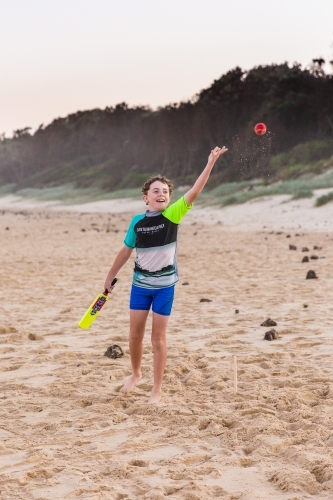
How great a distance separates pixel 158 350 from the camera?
543 centimetres

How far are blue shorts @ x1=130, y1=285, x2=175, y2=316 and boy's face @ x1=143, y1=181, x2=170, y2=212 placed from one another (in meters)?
0.62

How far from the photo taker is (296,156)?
42938 mm

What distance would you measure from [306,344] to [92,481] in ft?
11.9

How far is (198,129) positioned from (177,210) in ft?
187

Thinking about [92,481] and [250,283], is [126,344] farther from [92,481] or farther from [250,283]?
[250,283]

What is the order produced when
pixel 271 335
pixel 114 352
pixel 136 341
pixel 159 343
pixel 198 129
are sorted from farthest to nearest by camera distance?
pixel 198 129
pixel 271 335
pixel 114 352
pixel 136 341
pixel 159 343

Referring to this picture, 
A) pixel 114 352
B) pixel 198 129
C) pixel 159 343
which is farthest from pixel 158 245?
pixel 198 129

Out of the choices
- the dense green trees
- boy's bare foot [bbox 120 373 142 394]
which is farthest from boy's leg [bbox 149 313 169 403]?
the dense green trees

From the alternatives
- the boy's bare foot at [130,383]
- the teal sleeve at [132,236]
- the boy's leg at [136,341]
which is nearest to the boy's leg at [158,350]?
the boy's leg at [136,341]

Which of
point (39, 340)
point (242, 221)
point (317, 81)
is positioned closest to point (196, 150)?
point (317, 81)

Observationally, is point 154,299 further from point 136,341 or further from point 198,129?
point 198,129

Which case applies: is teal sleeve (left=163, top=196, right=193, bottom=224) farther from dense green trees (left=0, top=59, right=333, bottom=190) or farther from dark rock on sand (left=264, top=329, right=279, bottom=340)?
dense green trees (left=0, top=59, right=333, bottom=190)

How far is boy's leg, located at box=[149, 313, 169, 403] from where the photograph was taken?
5.38 m

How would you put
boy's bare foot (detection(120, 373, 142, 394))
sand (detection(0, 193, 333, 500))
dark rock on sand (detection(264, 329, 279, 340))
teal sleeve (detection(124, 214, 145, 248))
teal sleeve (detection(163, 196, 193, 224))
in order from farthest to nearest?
dark rock on sand (detection(264, 329, 279, 340))
boy's bare foot (detection(120, 373, 142, 394))
teal sleeve (detection(124, 214, 145, 248))
teal sleeve (detection(163, 196, 193, 224))
sand (detection(0, 193, 333, 500))
